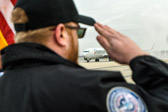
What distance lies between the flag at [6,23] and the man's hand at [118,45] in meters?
3.44

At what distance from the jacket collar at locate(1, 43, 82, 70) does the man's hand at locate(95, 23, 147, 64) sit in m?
0.26

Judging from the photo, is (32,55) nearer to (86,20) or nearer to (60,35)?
(60,35)

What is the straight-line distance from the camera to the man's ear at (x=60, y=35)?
3.74 ft

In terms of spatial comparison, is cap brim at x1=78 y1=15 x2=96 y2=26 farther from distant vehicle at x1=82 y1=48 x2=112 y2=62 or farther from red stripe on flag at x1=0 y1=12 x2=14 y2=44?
distant vehicle at x1=82 y1=48 x2=112 y2=62

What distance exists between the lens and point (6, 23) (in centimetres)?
443

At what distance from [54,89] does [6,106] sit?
1.20 ft

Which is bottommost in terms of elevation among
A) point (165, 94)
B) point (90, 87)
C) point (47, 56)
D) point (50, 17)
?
point (165, 94)

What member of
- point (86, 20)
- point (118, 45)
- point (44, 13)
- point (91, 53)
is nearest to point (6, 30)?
point (86, 20)

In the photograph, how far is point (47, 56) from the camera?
3.51 feet

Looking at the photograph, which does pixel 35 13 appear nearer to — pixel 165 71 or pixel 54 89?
pixel 54 89

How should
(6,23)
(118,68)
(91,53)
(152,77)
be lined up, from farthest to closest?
(91,53)
(118,68)
(6,23)
(152,77)

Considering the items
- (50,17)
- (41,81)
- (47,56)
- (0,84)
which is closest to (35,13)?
(50,17)

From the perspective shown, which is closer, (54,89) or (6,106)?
(54,89)

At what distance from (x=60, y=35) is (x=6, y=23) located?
3642mm
